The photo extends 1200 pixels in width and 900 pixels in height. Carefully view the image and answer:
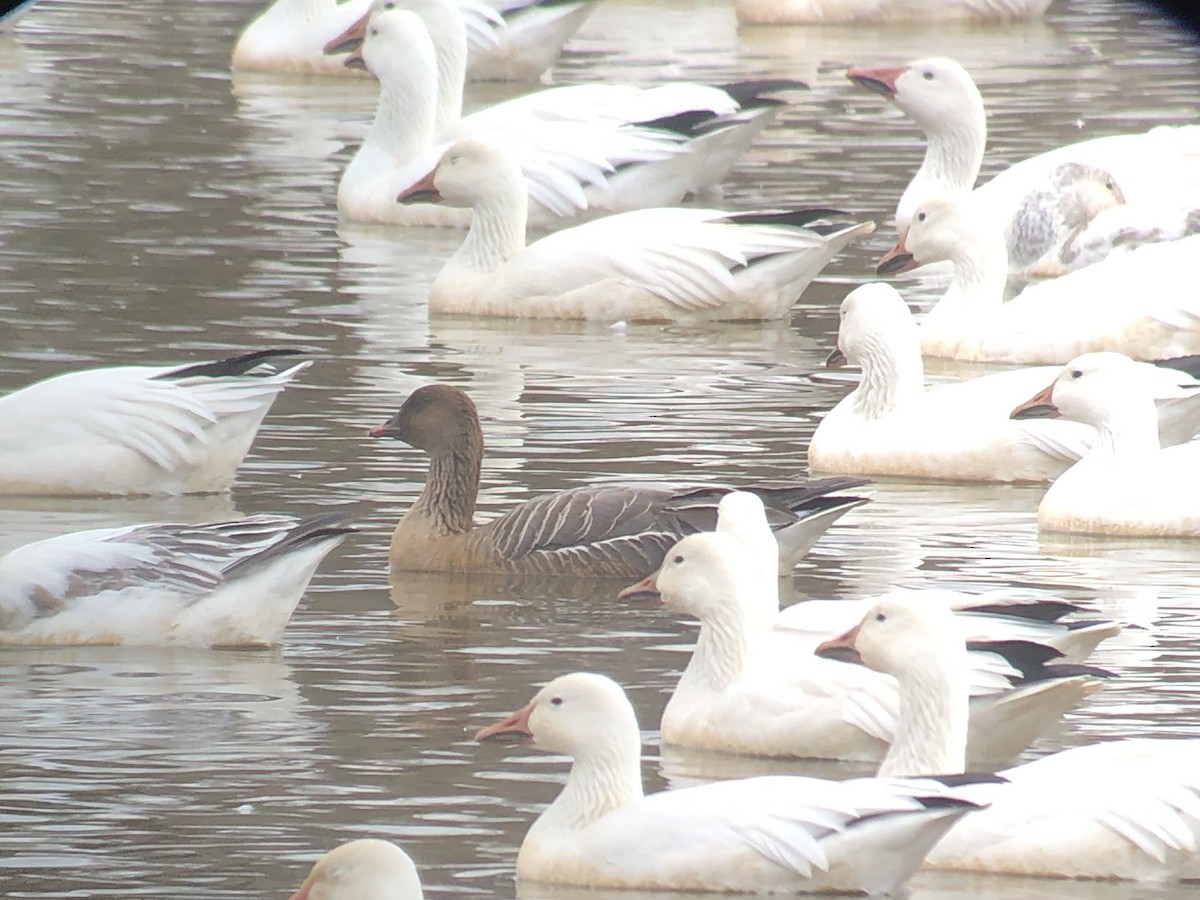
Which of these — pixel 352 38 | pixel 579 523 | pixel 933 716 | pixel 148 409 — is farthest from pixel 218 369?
pixel 352 38

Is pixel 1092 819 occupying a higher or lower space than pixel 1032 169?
A: higher

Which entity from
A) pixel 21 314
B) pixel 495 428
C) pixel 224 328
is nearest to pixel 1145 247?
pixel 495 428

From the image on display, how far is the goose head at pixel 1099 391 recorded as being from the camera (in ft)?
35.3

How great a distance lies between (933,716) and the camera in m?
7.26

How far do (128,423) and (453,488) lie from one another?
138cm

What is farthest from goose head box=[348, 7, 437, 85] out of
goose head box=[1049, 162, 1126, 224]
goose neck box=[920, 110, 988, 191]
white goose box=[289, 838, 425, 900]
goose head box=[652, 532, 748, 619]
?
white goose box=[289, 838, 425, 900]

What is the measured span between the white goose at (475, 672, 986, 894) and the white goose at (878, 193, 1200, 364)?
21.9 ft

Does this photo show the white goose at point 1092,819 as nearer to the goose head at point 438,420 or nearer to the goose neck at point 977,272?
the goose head at point 438,420

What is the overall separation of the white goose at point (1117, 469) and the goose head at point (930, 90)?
5.73 meters

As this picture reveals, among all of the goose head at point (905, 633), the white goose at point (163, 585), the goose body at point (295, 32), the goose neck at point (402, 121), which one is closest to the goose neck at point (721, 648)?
the goose head at point (905, 633)

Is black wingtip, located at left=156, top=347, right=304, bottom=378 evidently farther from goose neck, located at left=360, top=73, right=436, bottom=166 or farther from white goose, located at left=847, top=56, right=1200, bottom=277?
goose neck, located at left=360, top=73, right=436, bottom=166

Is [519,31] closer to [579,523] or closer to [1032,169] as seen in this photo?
[1032,169]

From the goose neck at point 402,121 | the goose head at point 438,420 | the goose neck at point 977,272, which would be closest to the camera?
the goose head at point 438,420

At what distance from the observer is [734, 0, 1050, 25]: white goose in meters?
26.5
